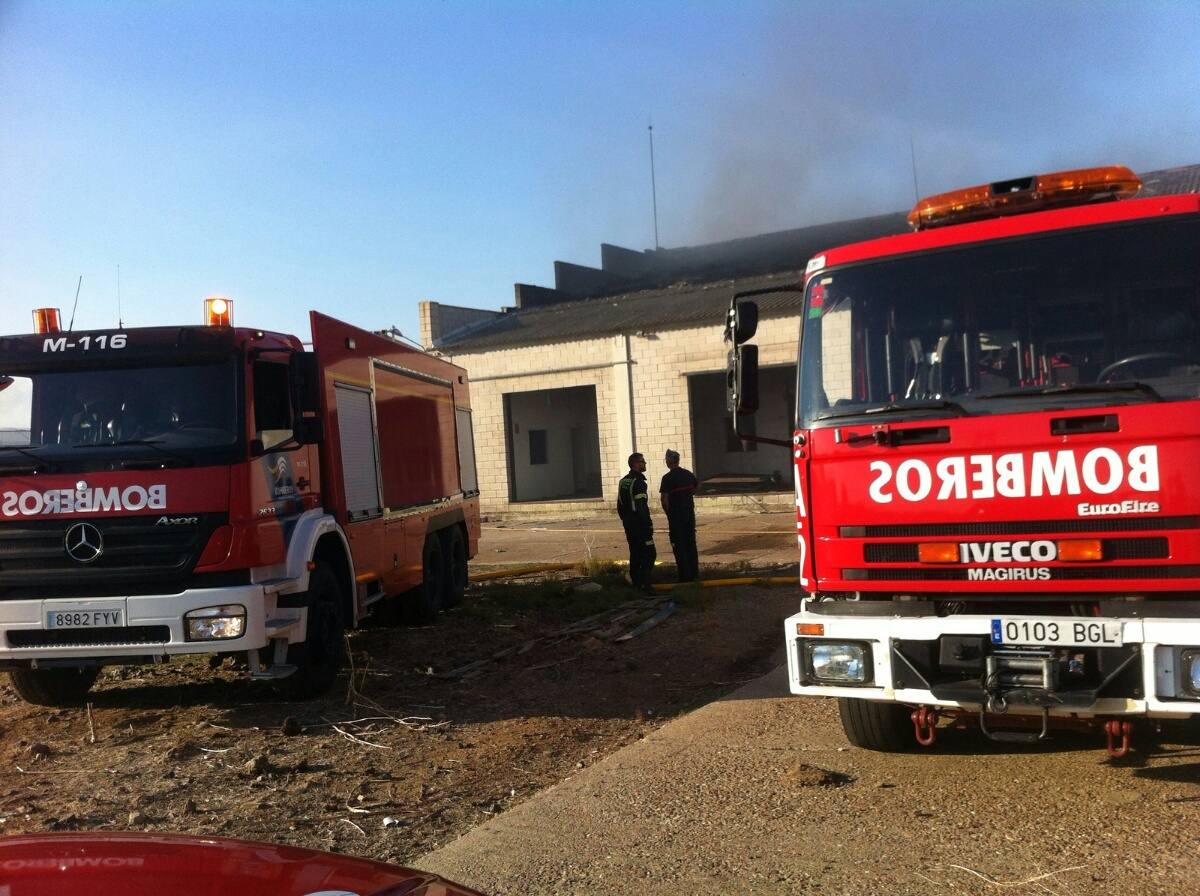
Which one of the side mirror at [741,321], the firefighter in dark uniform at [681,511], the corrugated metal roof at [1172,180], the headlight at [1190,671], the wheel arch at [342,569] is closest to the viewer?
the headlight at [1190,671]

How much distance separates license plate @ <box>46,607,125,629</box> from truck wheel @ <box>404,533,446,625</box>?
14.0ft

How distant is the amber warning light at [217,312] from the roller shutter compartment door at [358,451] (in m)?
1.22

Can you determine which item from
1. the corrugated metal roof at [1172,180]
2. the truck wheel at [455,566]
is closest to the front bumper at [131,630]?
the truck wheel at [455,566]

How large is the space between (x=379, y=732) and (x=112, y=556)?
2.06 meters

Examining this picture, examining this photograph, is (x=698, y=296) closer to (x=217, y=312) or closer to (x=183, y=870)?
(x=217, y=312)

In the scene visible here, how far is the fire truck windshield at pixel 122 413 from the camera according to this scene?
7.33 m

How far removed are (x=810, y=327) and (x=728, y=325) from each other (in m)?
0.62

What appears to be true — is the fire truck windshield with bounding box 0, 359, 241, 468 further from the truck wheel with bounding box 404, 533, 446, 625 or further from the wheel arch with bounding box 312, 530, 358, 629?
the truck wheel with bounding box 404, 533, 446, 625

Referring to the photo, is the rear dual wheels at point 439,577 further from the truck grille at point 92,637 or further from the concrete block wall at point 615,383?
the concrete block wall at point 615,383

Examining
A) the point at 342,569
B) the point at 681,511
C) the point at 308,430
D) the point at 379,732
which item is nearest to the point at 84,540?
the point at 308,430

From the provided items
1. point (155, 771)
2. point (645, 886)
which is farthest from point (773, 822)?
point (155, 771)

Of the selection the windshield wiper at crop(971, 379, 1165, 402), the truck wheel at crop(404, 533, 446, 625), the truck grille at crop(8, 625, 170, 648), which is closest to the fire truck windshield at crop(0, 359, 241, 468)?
the truck grille at crop(8, 625, 170, 648)

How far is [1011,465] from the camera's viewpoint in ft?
16.7

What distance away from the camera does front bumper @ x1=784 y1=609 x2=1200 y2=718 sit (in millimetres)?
4680
